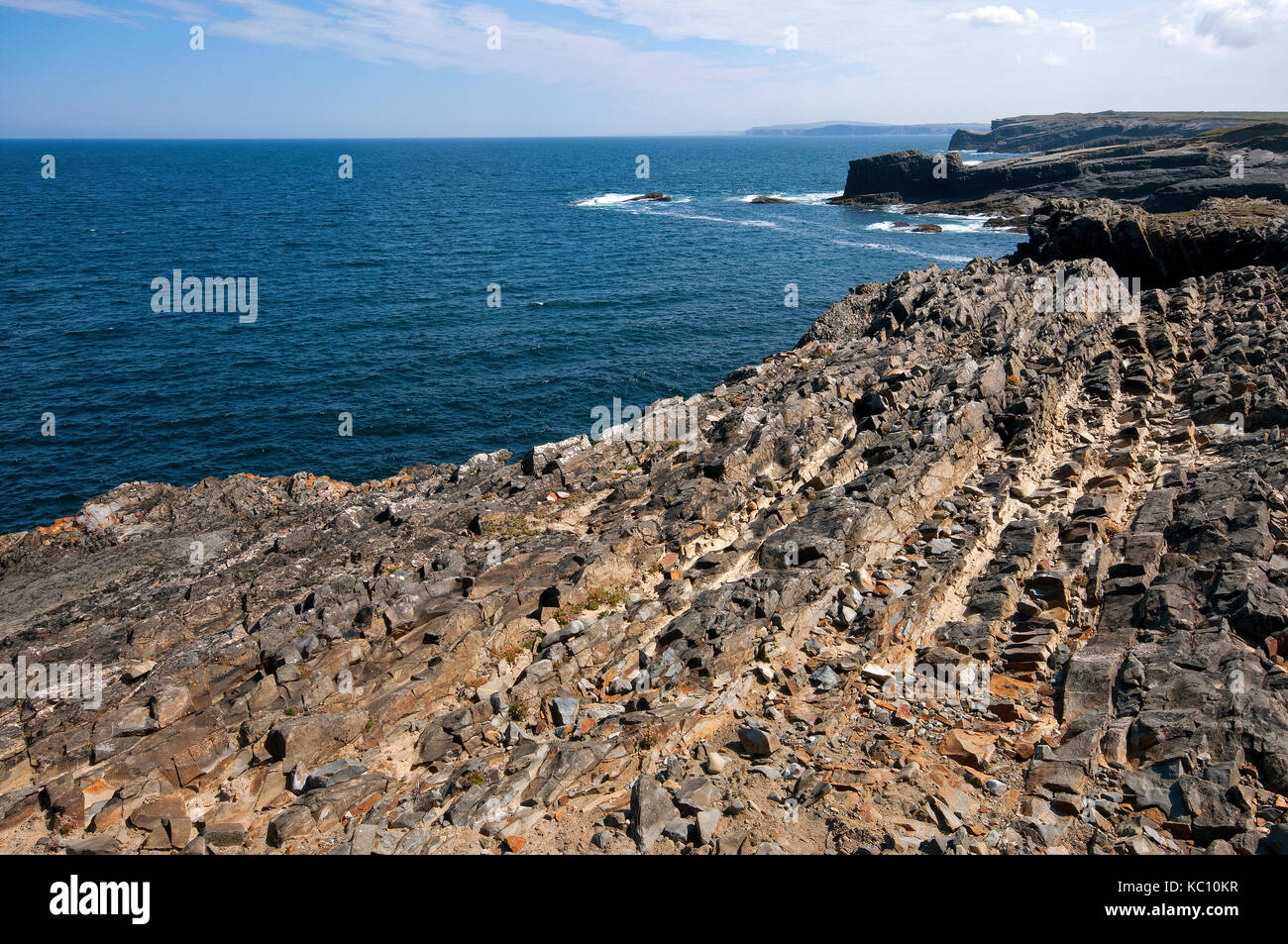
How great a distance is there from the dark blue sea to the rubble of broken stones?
53.9 ft

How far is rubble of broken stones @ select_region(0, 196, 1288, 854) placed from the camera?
1181 cm

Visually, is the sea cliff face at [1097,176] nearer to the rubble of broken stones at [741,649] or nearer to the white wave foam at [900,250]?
the white wave foam at [900,250]

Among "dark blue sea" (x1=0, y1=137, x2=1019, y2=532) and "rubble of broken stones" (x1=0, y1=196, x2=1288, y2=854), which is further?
"dark blue sea" (x1=0, y1=137, x2=1019, y2=532)

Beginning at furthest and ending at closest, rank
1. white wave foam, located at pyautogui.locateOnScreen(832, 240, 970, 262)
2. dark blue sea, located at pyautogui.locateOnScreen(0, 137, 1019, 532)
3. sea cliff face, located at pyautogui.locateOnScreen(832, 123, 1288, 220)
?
1. sea cliff face, located at pyautogui.locateOnScreen(832, 123, 1288, 220)
2. white wave foam, located at pyautogui.locateOnScreen(832, 240, 970, 262)
3. dark blue sea, located at pyautogui.locateOnScreen(0, 137, 1019, 532)

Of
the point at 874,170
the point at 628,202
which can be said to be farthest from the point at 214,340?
the point at 874,170

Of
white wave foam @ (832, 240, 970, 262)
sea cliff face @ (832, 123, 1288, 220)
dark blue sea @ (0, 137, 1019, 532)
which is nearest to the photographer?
dark blue sea @ (0, 137, 1019, 532)

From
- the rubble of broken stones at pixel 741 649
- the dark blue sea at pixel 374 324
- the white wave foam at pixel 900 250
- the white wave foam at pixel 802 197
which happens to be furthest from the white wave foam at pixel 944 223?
the rubble of broken stones at pixel 741 649

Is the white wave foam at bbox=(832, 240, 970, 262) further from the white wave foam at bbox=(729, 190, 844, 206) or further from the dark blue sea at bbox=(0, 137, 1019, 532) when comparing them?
the white wave foam at bbox=(729, 190, 844, 206)

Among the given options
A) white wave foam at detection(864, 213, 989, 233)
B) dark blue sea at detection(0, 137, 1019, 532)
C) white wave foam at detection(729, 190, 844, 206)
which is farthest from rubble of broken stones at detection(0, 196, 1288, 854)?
white wave foam at detection(729, 190, 844, 206)

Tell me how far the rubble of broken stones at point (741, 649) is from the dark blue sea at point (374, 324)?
16.4 meters

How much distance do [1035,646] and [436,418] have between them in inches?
1498

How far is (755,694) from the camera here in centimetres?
1481

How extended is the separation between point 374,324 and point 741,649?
56.1m
